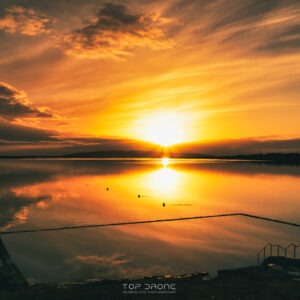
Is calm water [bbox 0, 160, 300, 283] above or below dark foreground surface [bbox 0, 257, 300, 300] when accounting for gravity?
below

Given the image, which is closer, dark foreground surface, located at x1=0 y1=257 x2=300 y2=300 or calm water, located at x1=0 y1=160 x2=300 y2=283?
dark foreground surface, located at x1=0 y1=257 x2=300 y2=300

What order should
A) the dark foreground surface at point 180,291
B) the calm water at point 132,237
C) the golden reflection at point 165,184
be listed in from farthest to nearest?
the golden reflection at point 165,184 < the calm water at point 132,237 < the dark foreground surface at point 180,291

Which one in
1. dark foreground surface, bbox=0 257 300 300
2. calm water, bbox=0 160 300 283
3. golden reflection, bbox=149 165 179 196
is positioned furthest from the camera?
golden reflection, bbox=149 165 179 196

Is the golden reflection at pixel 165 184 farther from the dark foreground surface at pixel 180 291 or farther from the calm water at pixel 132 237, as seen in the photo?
the dark foreground surface at pixel 180 291

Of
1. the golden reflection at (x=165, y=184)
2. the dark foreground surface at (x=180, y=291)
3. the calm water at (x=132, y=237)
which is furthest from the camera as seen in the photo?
the golden reflection at (x=165, y=184)

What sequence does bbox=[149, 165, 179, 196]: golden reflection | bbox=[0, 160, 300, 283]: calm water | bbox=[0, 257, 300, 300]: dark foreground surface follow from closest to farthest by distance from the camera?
bbox=[0, 257, 300, 300]: dark foreground surface < bbox=[0, 160, 300, 283]: calm water < bbox=[149, 165, 179, 196]: golden reflection

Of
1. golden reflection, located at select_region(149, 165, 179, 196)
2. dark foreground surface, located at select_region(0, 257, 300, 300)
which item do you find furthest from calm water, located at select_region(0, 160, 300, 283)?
golden reflection, located at select_region(149, 165, 179, 196)

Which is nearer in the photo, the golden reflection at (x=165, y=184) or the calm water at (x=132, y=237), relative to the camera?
the calm water at (x=132, y=237)

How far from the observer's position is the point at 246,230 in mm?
37188

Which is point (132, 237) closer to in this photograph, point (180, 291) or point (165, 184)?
point (180, 291)

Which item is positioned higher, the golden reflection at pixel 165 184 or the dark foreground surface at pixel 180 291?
the dark foreground surface at pixel 180 291

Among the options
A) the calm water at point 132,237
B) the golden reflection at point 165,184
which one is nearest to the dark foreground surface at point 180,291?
the calm water at point 132,237

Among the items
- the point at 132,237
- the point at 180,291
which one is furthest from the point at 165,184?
the point at 180,291

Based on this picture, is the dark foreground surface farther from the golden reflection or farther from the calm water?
the golden reflection
